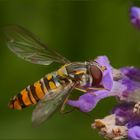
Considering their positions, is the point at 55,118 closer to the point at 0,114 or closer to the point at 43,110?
the point at 0,114

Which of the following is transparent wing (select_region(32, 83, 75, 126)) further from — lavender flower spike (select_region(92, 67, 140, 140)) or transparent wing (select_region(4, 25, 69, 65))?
transparent wing (select_region(4, 25, 69, 65))

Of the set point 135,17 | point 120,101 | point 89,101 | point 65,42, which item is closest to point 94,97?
point 89,101

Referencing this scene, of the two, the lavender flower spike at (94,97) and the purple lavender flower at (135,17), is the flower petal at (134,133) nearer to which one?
the lavender flower spike at (94,97)

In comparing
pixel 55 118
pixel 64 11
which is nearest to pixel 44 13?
pixel 64 11

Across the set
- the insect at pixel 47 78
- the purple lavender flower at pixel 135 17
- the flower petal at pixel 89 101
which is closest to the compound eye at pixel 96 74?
the insect at pixel 47 78

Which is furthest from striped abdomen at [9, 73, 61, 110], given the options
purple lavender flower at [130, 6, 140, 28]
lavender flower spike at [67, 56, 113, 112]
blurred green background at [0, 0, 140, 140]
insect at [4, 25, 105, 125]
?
blurred green background at [0, 0, 140, 140]

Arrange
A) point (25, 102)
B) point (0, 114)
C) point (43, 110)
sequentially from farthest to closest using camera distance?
point (0, 114) → point (25, 102) → point (43, 110)

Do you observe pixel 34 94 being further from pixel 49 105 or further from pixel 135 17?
pixel 135 17
